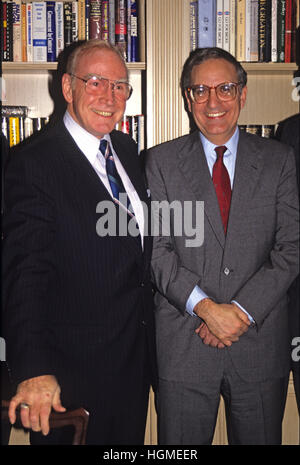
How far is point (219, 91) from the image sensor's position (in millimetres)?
1760

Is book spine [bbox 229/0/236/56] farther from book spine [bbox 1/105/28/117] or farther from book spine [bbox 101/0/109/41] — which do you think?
book spine [bbox 1/105/28/117]

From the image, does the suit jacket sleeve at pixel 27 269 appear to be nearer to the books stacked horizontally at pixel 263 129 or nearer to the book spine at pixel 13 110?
the book spine at pixel 13 110

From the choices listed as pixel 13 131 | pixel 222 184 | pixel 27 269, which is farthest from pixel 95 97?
pixel 13 131

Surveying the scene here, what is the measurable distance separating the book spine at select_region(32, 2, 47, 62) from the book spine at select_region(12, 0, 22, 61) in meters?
0.07

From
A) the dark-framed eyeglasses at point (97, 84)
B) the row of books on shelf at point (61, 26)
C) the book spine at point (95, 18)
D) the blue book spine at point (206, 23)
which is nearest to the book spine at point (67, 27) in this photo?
the row of books on shelf at point (61, 26)

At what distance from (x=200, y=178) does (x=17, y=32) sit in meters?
1.23

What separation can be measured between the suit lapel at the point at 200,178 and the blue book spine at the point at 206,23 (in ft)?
2.20

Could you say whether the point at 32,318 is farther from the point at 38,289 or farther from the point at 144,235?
the point at 144,235

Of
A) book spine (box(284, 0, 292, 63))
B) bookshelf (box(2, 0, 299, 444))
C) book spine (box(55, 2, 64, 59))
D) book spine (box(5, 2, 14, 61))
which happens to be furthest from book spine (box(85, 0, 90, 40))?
book spine (box(284, 0, 292, 63))

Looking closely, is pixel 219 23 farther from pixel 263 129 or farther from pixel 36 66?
pixel 36 66

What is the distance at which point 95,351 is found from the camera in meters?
1.50

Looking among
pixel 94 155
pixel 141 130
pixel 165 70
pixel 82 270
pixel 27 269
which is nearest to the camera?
pixel 27 269

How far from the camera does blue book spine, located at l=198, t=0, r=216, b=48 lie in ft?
7.40

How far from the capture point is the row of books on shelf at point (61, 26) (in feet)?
7.42
